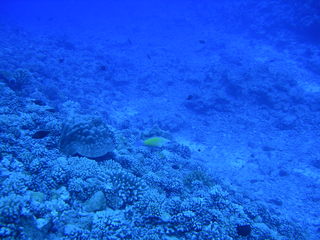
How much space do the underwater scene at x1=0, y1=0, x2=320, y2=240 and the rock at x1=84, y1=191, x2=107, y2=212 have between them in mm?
23

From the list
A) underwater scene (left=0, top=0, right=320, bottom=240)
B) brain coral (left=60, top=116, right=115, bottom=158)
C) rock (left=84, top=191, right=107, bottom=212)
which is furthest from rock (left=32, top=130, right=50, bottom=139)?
rock (left=84, top=191, right=107, bottom=212)

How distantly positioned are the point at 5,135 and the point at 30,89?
8212 mm

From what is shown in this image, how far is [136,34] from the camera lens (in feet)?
119

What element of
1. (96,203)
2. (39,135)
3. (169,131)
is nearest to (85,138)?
(39,135)

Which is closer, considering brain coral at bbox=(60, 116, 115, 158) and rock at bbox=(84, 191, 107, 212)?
rock at bbox=(84, 191, 107, 212)

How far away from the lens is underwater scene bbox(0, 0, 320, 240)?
12.6 feet

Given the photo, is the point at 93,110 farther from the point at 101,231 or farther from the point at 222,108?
the point at 101,231

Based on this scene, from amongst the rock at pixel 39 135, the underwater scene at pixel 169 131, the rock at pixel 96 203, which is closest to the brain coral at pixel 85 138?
the underwater scene at pixel 169 131

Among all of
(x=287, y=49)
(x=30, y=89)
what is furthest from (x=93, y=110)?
(x=287, y=49)

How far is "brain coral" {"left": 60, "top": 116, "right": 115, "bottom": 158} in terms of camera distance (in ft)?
17.1

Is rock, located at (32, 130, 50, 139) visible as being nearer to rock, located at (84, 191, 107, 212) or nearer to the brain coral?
the brain coral

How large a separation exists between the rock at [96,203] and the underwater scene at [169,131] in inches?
0.9

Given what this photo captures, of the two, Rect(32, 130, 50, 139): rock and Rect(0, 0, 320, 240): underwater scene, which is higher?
Rect(32, 130, 50, 139): rock

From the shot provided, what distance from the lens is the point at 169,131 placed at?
14.5m
